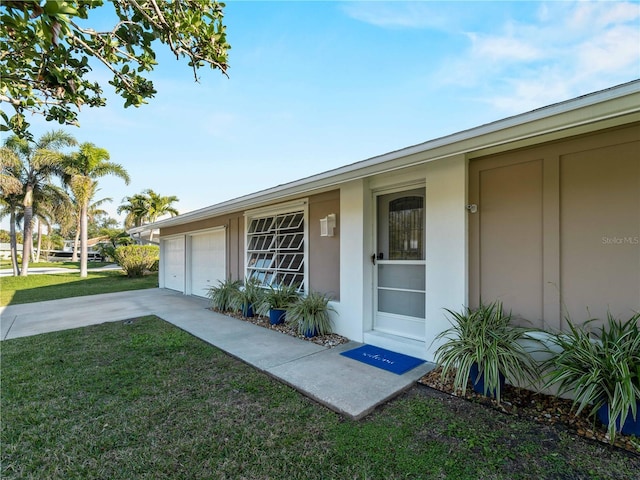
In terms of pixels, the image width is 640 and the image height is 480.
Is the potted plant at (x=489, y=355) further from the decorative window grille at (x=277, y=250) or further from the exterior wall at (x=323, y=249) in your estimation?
the decorative window grille at (x=277, y=250)

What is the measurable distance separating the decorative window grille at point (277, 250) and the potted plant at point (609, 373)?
463 centimetres

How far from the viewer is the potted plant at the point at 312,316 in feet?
17.1

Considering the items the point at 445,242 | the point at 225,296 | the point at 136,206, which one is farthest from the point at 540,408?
the point at 136,206

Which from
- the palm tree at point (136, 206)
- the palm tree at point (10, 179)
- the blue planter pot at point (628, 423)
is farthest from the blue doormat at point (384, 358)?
the palm tree at point (136, 206)

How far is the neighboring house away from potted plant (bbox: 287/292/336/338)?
221mm

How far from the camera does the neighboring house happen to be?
9.25 ft

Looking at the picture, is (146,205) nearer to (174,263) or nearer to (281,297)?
(174,263)

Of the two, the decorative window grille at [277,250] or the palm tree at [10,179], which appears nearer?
the decorative window grille at [277,250]

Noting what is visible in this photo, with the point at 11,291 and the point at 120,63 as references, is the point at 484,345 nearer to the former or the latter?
the point at 120,63

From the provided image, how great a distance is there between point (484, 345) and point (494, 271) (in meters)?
0.98

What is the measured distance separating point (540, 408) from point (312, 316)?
325 centimetres

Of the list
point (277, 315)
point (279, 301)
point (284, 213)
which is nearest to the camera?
point (277, 315)

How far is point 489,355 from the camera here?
300 centimetres

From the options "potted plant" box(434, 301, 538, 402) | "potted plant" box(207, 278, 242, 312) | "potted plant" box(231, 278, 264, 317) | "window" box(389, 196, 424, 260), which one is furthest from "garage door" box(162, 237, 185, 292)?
"potted plant" box(434, 301, 538, 402)
